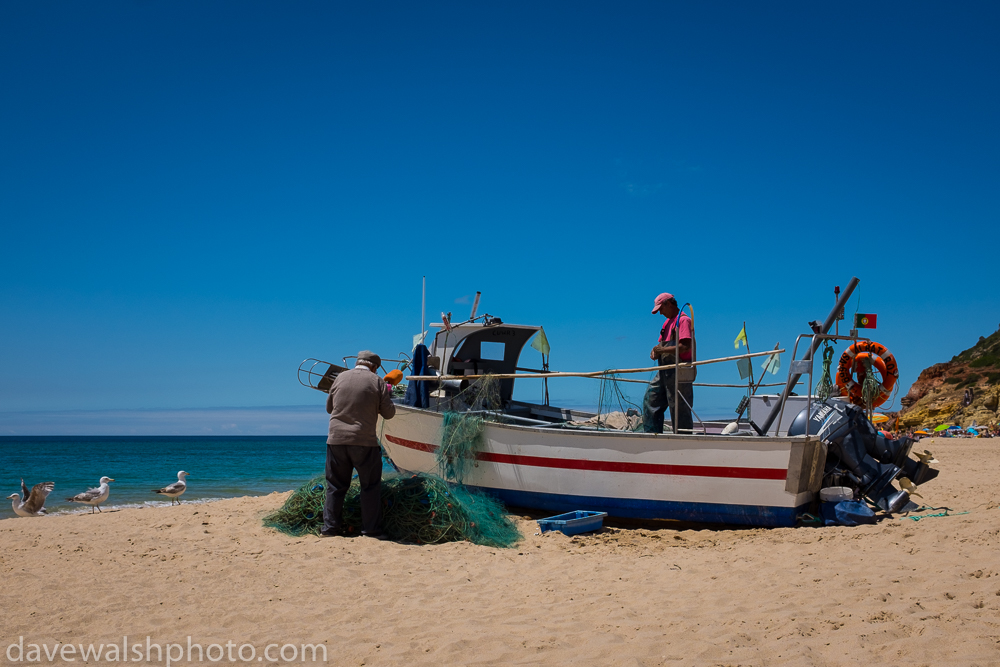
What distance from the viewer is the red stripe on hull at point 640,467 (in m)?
6.77

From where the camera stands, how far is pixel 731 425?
8.16 m

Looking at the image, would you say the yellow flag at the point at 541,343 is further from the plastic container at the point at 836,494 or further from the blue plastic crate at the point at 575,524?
the plastic container at the point at 836,494

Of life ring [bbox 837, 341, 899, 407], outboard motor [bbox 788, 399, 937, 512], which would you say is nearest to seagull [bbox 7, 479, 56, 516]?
outboard motor [bbox 788, 399, 937, 512]

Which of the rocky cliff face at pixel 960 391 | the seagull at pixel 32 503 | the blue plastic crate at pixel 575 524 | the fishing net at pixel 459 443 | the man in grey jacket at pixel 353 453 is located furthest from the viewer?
the rocky cliff face at pixel 960 391

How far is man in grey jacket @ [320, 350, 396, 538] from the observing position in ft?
21.1

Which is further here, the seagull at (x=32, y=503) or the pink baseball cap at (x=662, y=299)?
the seagull at (x=32, y=503)

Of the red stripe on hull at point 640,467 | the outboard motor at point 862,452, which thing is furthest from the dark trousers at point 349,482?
the outboard motor at point 862,452

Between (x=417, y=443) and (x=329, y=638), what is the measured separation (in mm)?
5524

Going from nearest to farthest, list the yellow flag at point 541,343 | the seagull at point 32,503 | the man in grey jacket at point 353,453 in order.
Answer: the man in grey jacket at point 353,453 < the yellow flag at point 541,343 < the seagull at point 32,503

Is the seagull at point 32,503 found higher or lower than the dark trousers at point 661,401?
lower

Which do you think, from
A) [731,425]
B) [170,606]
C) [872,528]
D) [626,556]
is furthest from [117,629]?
[731,425]

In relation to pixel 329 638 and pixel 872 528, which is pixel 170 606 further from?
pixel 872 528

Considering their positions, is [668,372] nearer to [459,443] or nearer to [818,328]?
[818,328]

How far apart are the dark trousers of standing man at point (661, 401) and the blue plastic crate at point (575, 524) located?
130 centimetres
